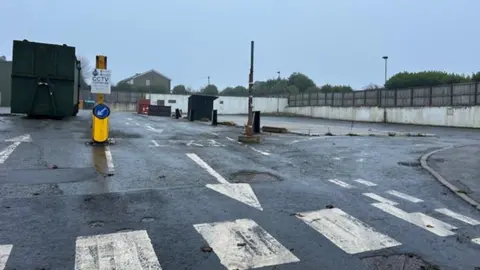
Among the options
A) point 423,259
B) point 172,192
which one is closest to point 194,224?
point 172,192

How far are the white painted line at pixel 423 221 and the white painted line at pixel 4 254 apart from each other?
5.10 metres

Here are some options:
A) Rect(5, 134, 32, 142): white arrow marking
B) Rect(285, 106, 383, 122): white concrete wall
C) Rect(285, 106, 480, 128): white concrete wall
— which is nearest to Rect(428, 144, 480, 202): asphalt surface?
Rect(5, 134, 32, 142): white arrow marking

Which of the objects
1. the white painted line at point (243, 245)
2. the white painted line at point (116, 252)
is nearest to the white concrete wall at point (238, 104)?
the white painted line at point (243, 245)

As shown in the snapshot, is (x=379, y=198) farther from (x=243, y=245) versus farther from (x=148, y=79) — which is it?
(x=148, y=79)

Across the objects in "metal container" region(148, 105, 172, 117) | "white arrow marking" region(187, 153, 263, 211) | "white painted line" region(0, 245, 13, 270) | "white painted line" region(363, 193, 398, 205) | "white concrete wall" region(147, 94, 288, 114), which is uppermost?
"white concrete wall" region(147, 94, 288, 114)

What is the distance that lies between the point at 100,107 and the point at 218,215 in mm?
7383

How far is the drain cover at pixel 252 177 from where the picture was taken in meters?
8.12

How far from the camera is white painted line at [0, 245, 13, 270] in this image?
3954 mm

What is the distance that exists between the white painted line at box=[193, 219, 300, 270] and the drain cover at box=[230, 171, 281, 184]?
2.54m

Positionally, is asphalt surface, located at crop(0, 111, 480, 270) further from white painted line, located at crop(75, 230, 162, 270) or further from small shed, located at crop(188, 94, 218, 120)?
small shed, located at crop(188, 94, 218, 120)

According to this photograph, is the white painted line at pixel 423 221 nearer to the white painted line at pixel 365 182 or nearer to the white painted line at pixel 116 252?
the white painted line at pixel 365 182

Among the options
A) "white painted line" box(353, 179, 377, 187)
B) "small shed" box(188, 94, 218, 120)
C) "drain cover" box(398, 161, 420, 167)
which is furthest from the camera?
"small shed" box(188, 94, 218, 120)

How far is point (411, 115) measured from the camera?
45000mm

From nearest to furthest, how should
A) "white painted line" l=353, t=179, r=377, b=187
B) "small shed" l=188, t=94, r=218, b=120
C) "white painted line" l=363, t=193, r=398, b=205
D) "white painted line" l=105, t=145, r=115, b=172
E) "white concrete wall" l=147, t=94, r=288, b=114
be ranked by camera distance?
"white painted line" l=363, t=193, r=398, b=205
"white painted line" l=353, t=179, r=377, b=187
"white painted line" l=105, t=145, r=115, b=172
"small shed" l=188, t=94, r=218, b=120
"white concrete wall" l=147, t=94, r=288, b=114
